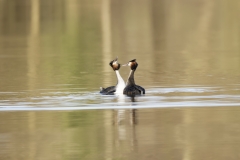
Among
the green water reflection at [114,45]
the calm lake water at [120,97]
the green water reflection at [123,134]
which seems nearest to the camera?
the green water reflection at [123,134]

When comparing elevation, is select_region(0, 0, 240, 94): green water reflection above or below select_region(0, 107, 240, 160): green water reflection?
below

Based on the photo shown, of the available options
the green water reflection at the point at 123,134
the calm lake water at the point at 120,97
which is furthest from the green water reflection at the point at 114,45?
the green water reflection at the point at 123,134

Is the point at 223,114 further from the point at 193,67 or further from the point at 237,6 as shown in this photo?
the point at 237,6

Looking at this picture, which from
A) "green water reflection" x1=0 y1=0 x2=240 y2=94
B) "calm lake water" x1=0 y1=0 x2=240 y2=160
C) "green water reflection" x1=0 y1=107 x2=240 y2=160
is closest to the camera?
"green water reflection" x1=0 y1=107 x2=240 y2=160

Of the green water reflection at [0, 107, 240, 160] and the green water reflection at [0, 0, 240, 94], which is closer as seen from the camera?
the green water reflection at [0, 107, 240, 160]

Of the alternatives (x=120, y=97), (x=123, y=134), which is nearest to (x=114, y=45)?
(x=120, y=97)

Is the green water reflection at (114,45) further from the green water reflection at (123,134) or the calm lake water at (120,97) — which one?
the green water reflection at (123,134)

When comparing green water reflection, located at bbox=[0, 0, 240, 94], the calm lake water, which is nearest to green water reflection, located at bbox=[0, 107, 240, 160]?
the calm lake water

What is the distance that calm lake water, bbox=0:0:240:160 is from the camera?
14062 mm

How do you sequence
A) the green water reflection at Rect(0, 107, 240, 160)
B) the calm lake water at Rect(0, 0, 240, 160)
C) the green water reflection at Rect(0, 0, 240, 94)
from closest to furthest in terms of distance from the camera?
the green water reflection at Rect(0, 107, 240, 160)
the calm lake water at Rect(0, 0, 240, 160)
the green water reflection at Rect(0, 0, 240, 94)

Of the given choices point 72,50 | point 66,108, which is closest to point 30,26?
point 72,50

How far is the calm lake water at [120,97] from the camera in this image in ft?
46.1

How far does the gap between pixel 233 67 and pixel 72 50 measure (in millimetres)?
10351

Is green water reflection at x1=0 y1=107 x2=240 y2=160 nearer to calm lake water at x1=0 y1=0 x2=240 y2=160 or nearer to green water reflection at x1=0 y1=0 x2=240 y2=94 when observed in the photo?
calm lake water at x1=0 y1=0 x2=240 y2=160
